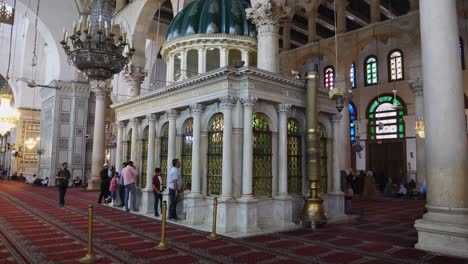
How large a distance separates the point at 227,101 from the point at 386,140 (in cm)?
1409

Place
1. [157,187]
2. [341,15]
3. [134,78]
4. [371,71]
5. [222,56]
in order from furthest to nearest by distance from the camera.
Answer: [371,71]
[341,15]
[134,78]
[222,56]
[157,187]

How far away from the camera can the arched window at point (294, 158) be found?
7078mm

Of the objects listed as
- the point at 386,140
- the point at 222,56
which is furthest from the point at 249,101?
the point at 386,140

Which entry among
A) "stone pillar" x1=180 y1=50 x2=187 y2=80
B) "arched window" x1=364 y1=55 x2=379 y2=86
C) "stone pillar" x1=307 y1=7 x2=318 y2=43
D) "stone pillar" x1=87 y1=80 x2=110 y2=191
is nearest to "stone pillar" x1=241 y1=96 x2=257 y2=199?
"stone pillar" x1=180 y1=50 x2=187 y2=80

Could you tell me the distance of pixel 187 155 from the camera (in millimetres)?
7523

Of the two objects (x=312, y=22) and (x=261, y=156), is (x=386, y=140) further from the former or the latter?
(x=261, y=156)

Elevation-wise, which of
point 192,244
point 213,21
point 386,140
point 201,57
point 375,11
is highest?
point 375,11

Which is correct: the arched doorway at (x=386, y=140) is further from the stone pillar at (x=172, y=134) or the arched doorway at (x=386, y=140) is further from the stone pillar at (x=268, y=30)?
the stone pillar at (x=172, y=134)

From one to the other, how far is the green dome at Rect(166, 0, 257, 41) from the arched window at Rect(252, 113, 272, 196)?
12.8 ft

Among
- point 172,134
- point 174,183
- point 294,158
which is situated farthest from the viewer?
point 172,134

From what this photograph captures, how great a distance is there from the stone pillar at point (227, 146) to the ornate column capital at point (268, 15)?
9.12 ft

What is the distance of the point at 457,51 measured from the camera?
16.3 ft

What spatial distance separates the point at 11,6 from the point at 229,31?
15.3 m

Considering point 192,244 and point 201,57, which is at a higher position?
point 201,57
